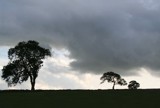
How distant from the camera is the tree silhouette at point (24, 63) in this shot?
338 ft

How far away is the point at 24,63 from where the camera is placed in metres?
103
